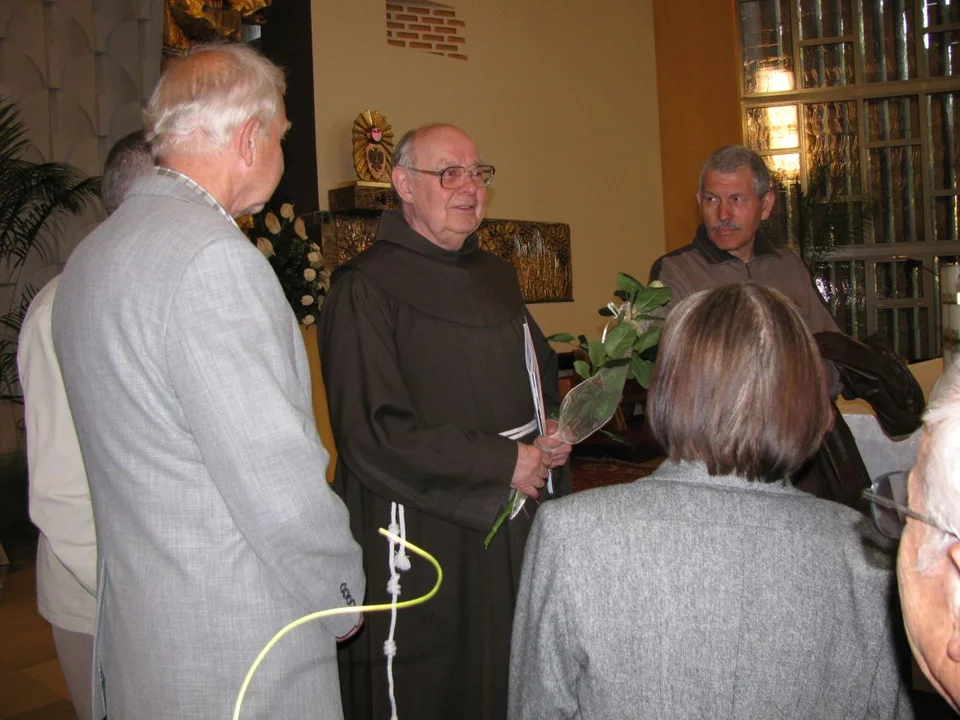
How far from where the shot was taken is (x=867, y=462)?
273cm

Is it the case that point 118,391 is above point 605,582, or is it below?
above

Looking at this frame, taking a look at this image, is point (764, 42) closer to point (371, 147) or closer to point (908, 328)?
point (908, 328)

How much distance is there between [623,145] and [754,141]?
1.59m

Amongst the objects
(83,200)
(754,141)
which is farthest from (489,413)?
(754,141)

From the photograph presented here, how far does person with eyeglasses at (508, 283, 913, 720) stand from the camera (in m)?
1.21

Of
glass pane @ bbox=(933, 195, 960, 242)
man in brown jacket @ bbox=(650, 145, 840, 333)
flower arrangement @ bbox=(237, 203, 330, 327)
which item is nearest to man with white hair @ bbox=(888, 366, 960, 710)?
man in brown jacket @ bbox=(650, 145, 840, 333)

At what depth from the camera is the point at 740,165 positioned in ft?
10.00

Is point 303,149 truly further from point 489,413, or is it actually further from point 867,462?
point 867,462

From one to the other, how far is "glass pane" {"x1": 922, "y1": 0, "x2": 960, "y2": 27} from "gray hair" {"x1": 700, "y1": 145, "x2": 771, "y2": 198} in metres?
7.92

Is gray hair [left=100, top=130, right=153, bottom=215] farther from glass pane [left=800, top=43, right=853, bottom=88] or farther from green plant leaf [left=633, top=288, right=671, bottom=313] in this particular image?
glass pane [left=800, top=43, right=853, bottom=88]

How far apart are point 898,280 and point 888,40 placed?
262cm

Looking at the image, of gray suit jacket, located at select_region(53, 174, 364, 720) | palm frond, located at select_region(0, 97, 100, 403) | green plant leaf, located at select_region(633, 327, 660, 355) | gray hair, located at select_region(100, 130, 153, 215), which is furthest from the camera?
palm frond, located at select_region(0, 97, 100, 403)

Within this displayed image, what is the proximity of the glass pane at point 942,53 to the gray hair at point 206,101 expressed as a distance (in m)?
9.76

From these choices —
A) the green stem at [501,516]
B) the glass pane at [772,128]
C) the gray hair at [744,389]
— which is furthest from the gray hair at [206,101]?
the glass pane at [772,128]
